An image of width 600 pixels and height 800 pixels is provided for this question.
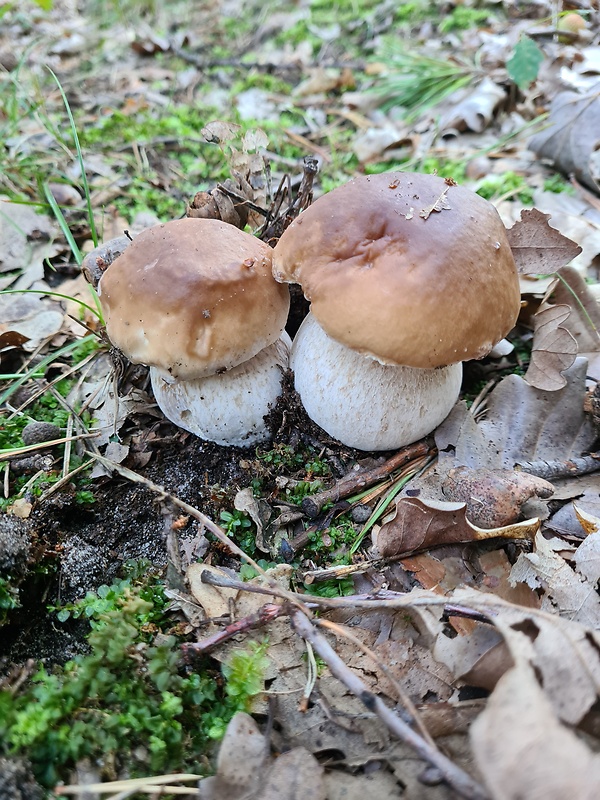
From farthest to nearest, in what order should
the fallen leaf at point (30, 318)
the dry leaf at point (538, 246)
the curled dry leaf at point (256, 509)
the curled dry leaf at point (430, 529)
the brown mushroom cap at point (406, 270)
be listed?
the fallen leaf at point (30, 318) < the dry leaf at point (538, 246) < the curled dry leaf at point (256, 509) < the curled dry leaf at point (430, 529) < the brown mushroom cap at point (406, 270)

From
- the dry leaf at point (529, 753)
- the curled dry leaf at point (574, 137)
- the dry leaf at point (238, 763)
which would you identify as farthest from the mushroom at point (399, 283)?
the curled dry leaf at point (574, 137)

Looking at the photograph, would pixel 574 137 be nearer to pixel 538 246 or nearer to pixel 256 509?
pixel 538 246

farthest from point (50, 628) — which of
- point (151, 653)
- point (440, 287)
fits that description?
point (440, 287)

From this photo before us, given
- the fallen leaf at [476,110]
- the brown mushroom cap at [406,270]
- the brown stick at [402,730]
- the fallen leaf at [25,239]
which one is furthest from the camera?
the fallen leaf at [476,110]

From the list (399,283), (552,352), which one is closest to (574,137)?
(552,352)

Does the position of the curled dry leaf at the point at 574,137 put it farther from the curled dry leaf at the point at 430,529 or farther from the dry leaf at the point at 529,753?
the dry leaf at the point at 529,753

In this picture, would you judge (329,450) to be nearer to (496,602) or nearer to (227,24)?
(496,602)
